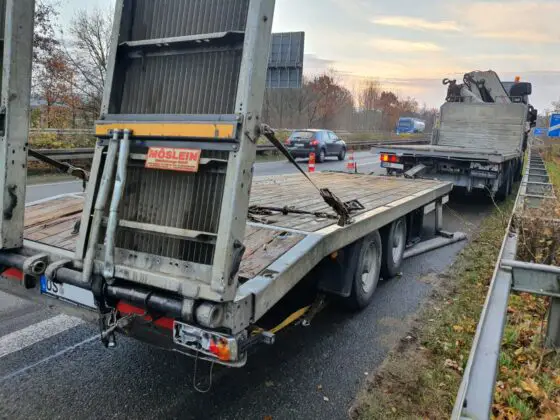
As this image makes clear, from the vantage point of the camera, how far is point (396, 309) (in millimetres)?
4941

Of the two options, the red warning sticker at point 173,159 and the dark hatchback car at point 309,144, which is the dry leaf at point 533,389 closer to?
the red warning sticker at point 173,159

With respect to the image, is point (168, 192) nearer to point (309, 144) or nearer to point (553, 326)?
point (553, 326)

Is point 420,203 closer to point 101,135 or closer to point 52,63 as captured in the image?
point 101,135

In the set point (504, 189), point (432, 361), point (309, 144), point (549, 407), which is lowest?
point (432, 361)

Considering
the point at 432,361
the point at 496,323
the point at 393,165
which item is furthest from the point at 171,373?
the point at 393,165

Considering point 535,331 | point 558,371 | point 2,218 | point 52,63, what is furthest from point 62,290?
point 52,63

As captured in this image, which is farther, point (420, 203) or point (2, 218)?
point (420, 203)

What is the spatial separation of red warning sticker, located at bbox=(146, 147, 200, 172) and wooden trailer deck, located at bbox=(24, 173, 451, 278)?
790 millimetres

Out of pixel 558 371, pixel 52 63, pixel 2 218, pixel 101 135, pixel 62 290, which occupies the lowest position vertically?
pixel 558 371

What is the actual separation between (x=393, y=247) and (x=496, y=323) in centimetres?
338

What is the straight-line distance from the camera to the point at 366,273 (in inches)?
191

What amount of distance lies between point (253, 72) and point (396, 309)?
3.38 metres

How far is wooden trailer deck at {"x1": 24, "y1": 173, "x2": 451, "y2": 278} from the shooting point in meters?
3.40

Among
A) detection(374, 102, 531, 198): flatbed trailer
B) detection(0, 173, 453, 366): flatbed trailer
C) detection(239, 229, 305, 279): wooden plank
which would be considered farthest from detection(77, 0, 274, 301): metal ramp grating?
detection(374, 102, 531, 198): flatbed trailer
